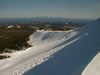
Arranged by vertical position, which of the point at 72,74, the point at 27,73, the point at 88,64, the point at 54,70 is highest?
the point at 88,64

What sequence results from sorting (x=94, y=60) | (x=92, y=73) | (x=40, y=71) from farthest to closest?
(x=40, y=71) < (x=94, y=60) < (x=92, y=73)

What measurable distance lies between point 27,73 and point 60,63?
8.68 ft

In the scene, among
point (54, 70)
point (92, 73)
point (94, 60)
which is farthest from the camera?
point (54, 70)

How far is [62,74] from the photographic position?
6.75 meters

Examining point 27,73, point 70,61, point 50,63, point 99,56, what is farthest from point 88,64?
point 27,73

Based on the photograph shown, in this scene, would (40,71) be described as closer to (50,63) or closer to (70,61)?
(50,63)

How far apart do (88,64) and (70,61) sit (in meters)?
2.01

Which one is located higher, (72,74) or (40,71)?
(72,74)

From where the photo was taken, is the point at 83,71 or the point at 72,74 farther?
the point at 72,74

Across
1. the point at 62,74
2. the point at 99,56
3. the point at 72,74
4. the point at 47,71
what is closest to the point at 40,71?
the point at 47,71

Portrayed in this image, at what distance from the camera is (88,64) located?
20.7 feet

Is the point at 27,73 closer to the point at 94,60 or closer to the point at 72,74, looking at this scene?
the point at 72,74

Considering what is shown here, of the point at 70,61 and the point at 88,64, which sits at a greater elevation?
the point at 88,64

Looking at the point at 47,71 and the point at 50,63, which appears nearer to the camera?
the point at 47,71
